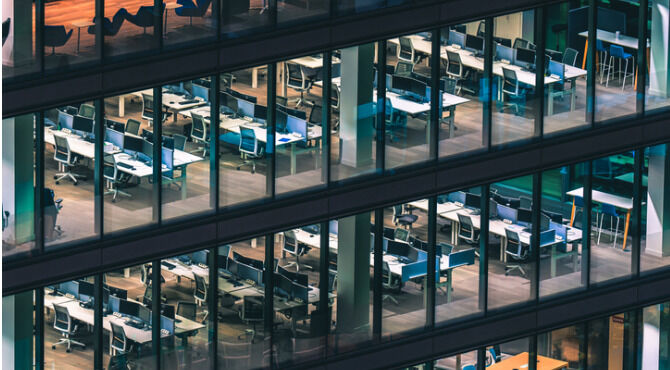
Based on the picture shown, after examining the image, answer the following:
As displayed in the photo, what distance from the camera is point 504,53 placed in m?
37.4

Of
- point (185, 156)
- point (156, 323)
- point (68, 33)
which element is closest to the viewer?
point (68, 33)

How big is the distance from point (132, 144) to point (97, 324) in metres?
2.94

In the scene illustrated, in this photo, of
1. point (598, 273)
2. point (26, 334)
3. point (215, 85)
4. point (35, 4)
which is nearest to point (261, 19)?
point (215, 85)

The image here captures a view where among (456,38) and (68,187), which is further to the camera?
(456,38)

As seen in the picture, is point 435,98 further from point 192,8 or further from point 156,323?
Result: point 156,323

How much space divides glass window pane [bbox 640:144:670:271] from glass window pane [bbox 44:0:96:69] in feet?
36.8

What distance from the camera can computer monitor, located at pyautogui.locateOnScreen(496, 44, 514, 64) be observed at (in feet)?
123

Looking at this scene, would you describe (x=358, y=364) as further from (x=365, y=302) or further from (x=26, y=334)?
(x=26, y=334)

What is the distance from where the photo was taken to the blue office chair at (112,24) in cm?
3288

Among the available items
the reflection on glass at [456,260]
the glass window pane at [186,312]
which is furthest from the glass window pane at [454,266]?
the glass window pane at [186,312]

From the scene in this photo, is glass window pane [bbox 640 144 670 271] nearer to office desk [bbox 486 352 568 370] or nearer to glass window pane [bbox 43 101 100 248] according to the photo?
office desk [bbox 486 352 568 370]

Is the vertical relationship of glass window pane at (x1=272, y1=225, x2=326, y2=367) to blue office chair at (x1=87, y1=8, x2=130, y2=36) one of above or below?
below

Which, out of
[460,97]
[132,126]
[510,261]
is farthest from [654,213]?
[132,126]

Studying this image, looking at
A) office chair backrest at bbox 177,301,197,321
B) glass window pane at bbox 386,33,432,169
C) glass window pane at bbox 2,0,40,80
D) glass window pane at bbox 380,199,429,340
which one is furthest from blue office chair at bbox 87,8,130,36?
glass window pane at bbox 380,199,429,340
